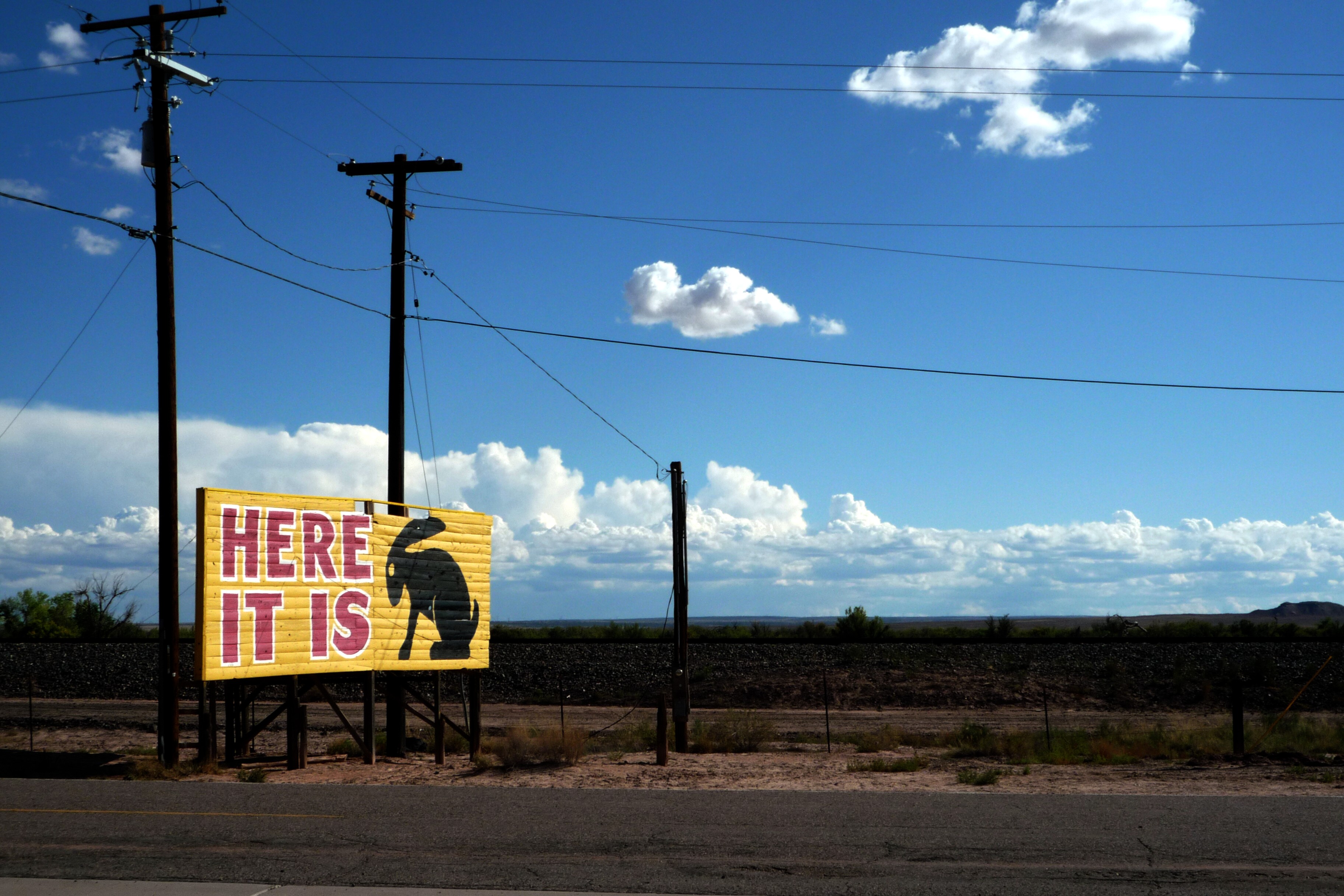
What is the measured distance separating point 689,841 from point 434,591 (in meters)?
10.6

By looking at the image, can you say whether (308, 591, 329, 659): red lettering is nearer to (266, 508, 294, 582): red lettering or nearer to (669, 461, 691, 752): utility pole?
(266, 508, 294, 582): red lettering

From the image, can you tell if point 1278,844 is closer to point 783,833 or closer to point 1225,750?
point 783,833

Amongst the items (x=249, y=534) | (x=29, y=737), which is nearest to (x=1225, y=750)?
(x=249, y=534)

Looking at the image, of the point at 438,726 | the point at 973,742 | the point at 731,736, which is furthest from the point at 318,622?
the point at 973,742

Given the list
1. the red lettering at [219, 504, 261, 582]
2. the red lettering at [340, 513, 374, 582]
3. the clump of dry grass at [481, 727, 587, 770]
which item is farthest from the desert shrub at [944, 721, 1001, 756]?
the red lettering at [219, 504, 261, 582]

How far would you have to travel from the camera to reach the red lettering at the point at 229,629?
1595 cm

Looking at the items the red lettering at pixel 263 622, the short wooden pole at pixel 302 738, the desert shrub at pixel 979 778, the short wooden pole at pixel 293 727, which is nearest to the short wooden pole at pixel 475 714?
the short wooden pole at pixel 302 738

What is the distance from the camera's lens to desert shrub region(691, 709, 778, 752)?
72.6ft

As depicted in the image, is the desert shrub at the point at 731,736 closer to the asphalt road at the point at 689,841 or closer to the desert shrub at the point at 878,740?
the desert shrub at the point at 878,740

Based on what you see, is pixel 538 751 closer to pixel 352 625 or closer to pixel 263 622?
pixel 352 625

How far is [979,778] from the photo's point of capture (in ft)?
51.9

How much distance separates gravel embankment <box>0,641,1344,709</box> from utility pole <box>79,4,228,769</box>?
64.2ft

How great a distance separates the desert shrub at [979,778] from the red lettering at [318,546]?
33.9 ft

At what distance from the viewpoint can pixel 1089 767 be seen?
17750 millimetres
